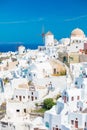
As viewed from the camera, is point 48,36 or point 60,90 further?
point 48,36

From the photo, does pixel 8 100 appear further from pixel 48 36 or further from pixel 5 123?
pixel 48 36

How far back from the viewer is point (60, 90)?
32.3 m

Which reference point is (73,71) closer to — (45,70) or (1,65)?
(45,70)

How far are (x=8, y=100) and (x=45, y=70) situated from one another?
5205mm

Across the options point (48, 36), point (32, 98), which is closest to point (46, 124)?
point (32, 98)

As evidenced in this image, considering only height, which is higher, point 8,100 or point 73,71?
point 73,71

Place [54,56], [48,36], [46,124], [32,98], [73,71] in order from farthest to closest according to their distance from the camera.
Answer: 1. [48,36]
2. [54,56]
3. [73,71]
4. [32,98]
5. [46,124]

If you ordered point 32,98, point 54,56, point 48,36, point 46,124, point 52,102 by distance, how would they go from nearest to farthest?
point 46,124 < point 52,102 < point 32,98 < point 54,56 < point 48,36

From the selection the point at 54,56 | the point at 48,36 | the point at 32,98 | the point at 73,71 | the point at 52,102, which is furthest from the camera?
the point at 48,36

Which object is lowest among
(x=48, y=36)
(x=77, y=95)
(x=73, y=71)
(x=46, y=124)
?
(x=46, y=124)

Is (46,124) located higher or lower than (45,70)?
lower

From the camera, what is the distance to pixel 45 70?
35500 millimetres

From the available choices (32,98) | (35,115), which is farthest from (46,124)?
(32,98)

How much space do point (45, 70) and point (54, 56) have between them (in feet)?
23.4
